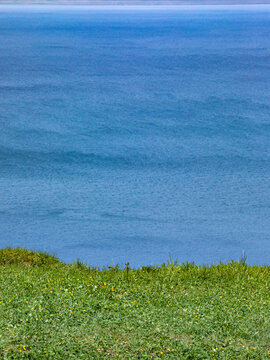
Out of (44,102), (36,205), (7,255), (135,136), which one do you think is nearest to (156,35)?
(44,102)

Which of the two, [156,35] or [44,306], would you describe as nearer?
[44,306]

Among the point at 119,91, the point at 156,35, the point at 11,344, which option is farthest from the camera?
the point at 156,35

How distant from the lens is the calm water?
28.5m

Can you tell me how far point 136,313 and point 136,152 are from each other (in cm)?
3671

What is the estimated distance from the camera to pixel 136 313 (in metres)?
9.56

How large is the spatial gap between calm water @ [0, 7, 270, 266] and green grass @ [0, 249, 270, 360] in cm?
193

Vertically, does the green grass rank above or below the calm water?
below

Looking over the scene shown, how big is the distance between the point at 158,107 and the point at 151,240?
3404cm

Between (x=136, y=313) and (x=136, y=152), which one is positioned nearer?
(x=136, y=313)

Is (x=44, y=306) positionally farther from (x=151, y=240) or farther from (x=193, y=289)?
(x=151, y=240)

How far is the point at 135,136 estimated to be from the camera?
49.5m

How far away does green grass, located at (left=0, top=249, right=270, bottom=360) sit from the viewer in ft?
27.9

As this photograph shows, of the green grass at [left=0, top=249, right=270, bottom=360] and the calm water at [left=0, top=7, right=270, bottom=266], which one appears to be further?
the calm water at [left=0, top=7, right=270, bottom=266]

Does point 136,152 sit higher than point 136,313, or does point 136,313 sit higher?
point 136,152
